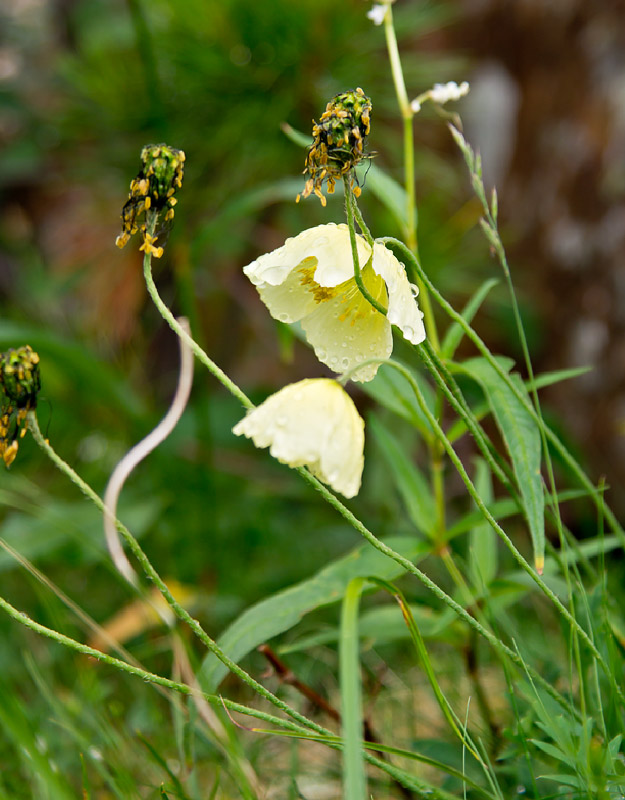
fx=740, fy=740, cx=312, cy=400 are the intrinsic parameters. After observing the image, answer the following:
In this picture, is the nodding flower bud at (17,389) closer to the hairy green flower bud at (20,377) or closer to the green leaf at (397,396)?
the hairy green flower bud at (20,377)

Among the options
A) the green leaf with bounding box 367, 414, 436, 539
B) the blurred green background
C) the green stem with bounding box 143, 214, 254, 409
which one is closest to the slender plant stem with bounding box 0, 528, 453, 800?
the green stem with bounding box 143, 214, 254, 409

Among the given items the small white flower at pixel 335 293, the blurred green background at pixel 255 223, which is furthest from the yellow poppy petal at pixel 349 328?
the blurred green background at pixel 255 223

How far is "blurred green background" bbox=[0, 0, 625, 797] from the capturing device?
4.00 ft

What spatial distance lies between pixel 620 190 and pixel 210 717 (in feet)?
3.94

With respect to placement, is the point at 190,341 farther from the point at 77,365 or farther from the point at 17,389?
the point at 77,365

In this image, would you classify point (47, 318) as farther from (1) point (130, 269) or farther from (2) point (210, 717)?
(2) point (210, 717)

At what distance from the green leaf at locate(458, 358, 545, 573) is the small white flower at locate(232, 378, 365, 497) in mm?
121

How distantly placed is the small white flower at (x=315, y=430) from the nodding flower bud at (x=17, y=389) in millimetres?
129

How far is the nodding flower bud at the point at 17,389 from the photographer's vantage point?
1.38 feet

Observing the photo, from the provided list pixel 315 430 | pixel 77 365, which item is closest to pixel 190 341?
pixel 315 430

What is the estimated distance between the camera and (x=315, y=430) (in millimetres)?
381

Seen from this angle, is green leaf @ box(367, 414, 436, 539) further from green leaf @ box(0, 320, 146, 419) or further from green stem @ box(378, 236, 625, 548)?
green leaf @ box(0, 320, 146, 419)

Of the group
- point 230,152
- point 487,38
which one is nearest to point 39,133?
point 230,152

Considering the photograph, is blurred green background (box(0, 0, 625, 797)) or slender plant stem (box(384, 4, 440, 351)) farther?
blurred green background (box(0, 0, 625, 797))
